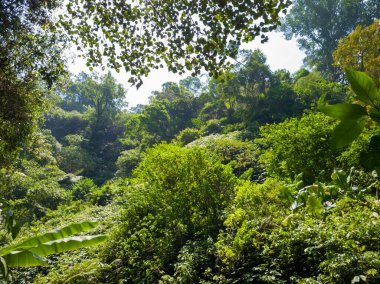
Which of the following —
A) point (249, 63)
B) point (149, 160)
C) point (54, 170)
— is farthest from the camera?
point (249, 63)

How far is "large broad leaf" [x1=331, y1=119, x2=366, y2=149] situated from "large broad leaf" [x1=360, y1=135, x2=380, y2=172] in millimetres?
88

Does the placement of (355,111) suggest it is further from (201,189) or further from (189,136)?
(189,136)

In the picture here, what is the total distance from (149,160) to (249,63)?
73.3 feet

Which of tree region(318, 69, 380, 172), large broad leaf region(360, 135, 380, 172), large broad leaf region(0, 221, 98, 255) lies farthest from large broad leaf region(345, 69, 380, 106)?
large broad leaf region(0, 221, 98, 255)

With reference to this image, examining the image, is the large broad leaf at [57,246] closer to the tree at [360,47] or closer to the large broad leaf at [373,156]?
the large broad leaf at [373,156]

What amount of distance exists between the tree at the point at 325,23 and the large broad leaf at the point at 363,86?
38338 millimetres

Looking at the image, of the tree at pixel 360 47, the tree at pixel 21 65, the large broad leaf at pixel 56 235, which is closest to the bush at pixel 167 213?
the large broad leaf at pixel 56 235

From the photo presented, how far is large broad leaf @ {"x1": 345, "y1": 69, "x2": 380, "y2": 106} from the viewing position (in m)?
0.69

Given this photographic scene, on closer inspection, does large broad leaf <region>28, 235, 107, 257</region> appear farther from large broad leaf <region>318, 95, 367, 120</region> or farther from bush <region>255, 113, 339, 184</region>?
bush <region>255, 113, 339, 184</region>

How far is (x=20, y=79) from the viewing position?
8.88m

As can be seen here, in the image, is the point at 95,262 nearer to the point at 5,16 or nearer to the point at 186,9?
the point at 186,9

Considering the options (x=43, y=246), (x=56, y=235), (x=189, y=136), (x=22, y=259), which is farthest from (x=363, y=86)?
(x=189, y=136)

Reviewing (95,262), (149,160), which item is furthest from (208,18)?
(149,160)

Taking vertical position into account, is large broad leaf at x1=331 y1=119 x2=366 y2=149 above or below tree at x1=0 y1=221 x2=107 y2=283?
above
